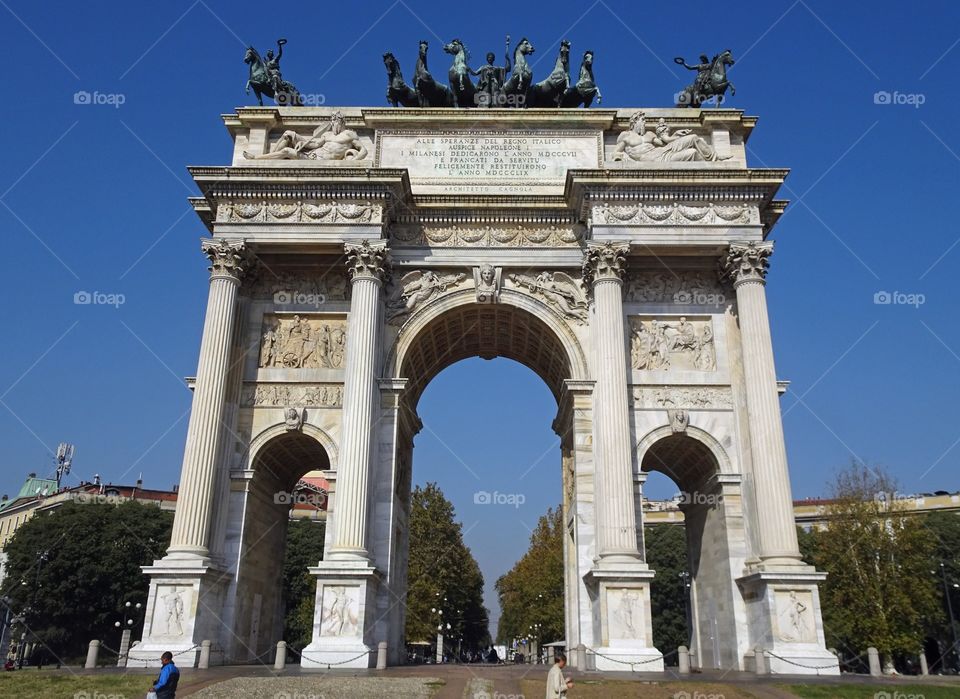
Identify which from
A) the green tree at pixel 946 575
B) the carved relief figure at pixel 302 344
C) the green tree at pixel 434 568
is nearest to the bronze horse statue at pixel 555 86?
the carved relief figure at pixel 302 344

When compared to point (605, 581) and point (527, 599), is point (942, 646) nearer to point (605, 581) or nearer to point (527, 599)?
point (527, 599)

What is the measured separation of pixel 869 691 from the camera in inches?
701

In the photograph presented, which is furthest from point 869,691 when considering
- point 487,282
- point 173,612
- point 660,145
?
point 660,145

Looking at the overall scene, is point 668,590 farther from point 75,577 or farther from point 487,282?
point 487,282

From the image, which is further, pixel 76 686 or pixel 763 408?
pixel 763 408

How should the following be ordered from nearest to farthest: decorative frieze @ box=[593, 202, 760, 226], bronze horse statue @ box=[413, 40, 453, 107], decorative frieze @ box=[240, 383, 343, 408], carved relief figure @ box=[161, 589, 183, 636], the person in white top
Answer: the person in white top
carved relief figure @ box=[161, 589, 183, 636]
decorative frieze @ box=[240, 383, 343, 408]
decorative frieze @ box=[593, 202, 760, 226]
bronze horse statue @ box=[413, 40, 453, 107]

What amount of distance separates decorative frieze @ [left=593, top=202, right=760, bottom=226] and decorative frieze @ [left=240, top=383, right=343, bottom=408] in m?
11.0

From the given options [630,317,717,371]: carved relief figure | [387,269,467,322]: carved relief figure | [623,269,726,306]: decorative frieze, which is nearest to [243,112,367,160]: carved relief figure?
[387,269,467,322]: carved relief figure

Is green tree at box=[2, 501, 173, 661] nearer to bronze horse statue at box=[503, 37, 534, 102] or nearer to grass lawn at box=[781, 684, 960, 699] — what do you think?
bronze horse statue at box=[503, 37, 534, 102]

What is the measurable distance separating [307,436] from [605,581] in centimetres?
1130

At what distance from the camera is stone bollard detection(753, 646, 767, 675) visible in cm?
2192

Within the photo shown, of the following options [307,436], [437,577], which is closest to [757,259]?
[307,436]

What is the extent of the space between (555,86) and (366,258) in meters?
11.1

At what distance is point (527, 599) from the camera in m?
66.2
